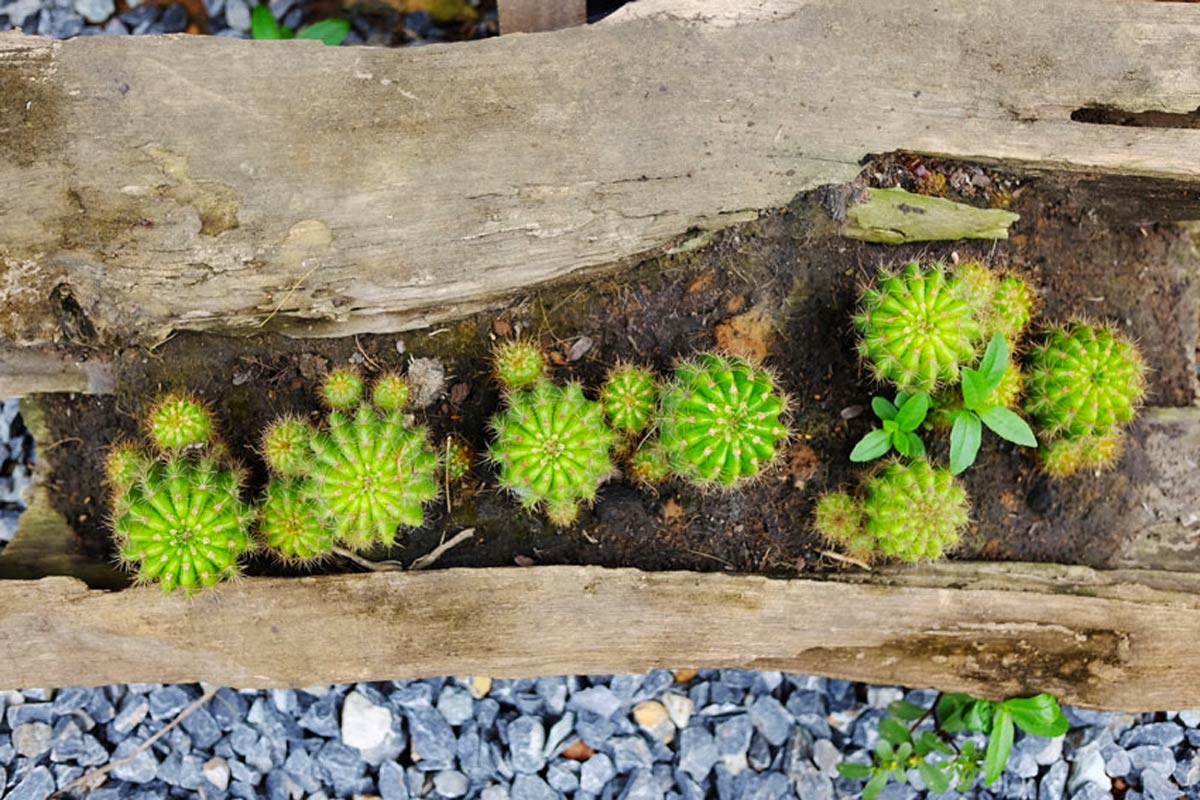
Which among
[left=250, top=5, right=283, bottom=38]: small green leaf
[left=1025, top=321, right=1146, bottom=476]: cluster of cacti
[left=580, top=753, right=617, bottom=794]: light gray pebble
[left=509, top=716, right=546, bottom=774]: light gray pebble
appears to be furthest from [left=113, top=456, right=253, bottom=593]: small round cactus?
[left=1025, top=321, right=1146, bottom=476]: cluster of cacti

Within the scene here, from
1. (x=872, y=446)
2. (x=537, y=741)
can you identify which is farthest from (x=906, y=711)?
(x=537, y=741)

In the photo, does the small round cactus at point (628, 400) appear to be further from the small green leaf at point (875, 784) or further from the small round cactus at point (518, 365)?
the small green leaf at point (875, 784)

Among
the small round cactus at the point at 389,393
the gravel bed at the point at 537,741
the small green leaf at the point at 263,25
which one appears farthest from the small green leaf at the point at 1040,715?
the small green leaf at the point at 263,25

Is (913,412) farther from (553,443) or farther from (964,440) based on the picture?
(553,443)

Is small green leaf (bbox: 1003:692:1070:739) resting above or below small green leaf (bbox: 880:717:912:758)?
above

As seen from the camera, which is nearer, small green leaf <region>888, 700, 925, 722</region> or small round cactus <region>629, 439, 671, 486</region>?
small round cactus <region>629, 439, 671, 486</region>

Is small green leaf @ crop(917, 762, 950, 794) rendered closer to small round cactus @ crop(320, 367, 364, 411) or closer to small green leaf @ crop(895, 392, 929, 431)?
small green leaf @ crop(895, 392, 929, 431)

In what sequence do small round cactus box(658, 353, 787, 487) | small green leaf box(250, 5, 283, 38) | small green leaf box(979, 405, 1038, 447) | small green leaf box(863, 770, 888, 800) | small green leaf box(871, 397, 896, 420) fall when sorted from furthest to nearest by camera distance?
small green leaf box(250, 5, 283, 38), small green leaf box(863, 770, 888, 800), small green leaf box(871, 397, 896, 420), small green leaf box(979, 405, 1038, 447), small round cactus box(658, 353, 787, 487)
